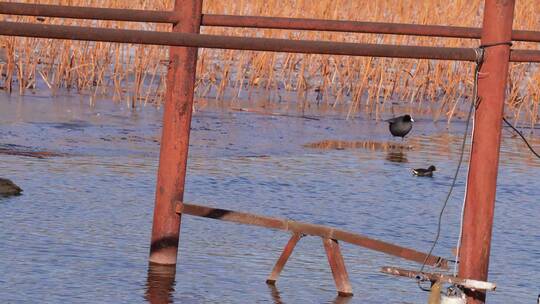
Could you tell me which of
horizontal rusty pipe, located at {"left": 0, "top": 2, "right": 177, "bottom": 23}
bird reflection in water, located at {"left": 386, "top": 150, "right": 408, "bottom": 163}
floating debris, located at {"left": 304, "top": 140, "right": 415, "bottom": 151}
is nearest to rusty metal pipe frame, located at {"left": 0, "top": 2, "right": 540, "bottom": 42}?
horizontal rusty pipe, located at {"left": 0, "top": 2, "right": 177, "bottom": 23}

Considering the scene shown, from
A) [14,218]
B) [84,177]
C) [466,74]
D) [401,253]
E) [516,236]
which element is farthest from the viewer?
[466,74]

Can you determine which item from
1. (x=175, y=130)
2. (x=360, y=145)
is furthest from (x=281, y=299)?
(x=360, y=145)

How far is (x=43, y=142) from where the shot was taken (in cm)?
1016

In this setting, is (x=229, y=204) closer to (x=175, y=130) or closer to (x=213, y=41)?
(x=175, y=130)

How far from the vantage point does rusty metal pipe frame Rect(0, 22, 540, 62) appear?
4020 millimetres

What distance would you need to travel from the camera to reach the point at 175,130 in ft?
17.9

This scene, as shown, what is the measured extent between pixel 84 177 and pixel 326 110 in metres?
5.95

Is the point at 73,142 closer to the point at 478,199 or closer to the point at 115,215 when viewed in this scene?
the point at 115,215

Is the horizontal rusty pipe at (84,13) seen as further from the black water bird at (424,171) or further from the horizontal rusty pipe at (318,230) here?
the black water bird at (424,171)

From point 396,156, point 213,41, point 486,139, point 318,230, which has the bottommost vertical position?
point 318,230

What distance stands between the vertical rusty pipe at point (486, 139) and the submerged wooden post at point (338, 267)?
3.63 feet

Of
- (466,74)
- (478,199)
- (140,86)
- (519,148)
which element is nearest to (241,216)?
(478,199)

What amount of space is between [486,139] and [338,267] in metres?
1.32

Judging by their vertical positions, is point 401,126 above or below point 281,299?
above
